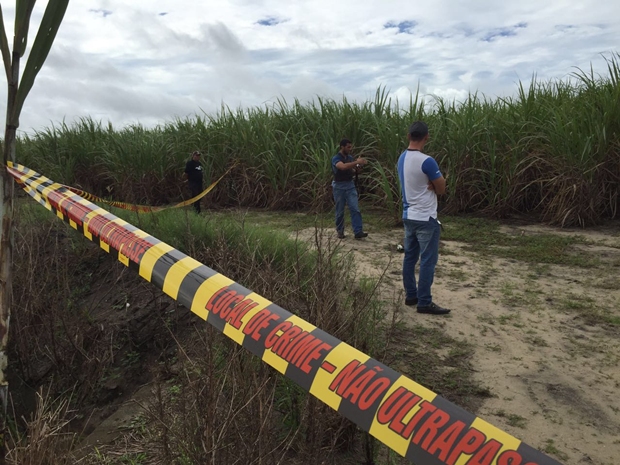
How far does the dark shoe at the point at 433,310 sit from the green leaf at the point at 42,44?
3.37m

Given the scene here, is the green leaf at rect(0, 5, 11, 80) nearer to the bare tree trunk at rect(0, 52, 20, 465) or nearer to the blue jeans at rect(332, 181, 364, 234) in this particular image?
the bare tree trunk at rect(0, 52, 20, 465)

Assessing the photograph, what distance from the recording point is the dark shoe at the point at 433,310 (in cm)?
454

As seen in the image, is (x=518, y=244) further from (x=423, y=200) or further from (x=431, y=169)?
(x=431, y=169)

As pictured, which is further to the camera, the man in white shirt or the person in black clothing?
the person in black clothing

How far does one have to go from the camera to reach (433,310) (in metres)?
4.55

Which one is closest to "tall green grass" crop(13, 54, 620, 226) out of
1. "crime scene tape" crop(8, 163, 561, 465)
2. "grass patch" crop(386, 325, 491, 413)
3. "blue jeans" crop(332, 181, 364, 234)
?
"blue jeans" crop(332, 181, 364, 234)

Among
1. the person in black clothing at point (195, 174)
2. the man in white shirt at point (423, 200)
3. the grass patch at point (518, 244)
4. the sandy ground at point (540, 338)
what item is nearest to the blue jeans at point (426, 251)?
the man in white shirt at point (423, 200)

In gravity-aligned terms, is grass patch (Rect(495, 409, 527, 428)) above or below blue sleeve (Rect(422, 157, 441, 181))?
below

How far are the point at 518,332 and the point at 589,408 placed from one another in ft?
3.70

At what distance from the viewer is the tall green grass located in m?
7.76

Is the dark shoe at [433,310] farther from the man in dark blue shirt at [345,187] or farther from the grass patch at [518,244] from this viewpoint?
the man in dark blue shirt at [345,187]

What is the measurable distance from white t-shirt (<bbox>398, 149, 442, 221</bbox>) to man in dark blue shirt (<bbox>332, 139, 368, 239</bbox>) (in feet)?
9.26

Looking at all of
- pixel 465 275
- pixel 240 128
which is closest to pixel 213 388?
pixel 465 275

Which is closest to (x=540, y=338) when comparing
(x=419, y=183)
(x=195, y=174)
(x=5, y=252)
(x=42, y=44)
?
(x=419, y=183)
